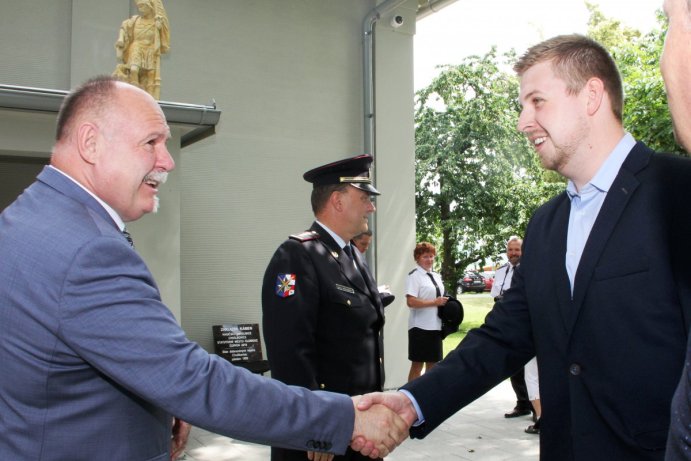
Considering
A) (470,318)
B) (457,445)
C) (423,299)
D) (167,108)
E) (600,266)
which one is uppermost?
(167,108)

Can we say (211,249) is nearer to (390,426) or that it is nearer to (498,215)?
(390,426)

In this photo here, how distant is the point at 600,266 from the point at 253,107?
7.46 metres

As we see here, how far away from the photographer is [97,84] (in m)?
1.95

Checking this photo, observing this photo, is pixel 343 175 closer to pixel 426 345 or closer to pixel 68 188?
pixel 68 188

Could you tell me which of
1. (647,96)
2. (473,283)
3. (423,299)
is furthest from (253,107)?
(473,283)

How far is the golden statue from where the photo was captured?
20.8ft

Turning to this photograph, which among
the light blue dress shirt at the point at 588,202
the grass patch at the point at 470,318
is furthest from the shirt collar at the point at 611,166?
the grass patch at the point at 470,318

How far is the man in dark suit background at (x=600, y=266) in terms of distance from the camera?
1.78 m

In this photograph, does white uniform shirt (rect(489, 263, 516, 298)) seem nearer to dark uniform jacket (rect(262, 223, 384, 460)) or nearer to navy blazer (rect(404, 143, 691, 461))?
dark uniform jacket (rect(262, 223, 384, 460))

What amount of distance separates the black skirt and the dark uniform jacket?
15.0ft

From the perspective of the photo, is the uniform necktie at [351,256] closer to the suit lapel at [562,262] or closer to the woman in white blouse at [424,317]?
the suit lapel at [562,262]

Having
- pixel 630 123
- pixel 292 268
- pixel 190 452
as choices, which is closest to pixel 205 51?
pixel 190 452

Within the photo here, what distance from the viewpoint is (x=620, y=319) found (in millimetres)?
1822

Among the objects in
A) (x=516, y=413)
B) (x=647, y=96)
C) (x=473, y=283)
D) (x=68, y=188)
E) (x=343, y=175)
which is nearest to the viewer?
(x=68, y=188)
